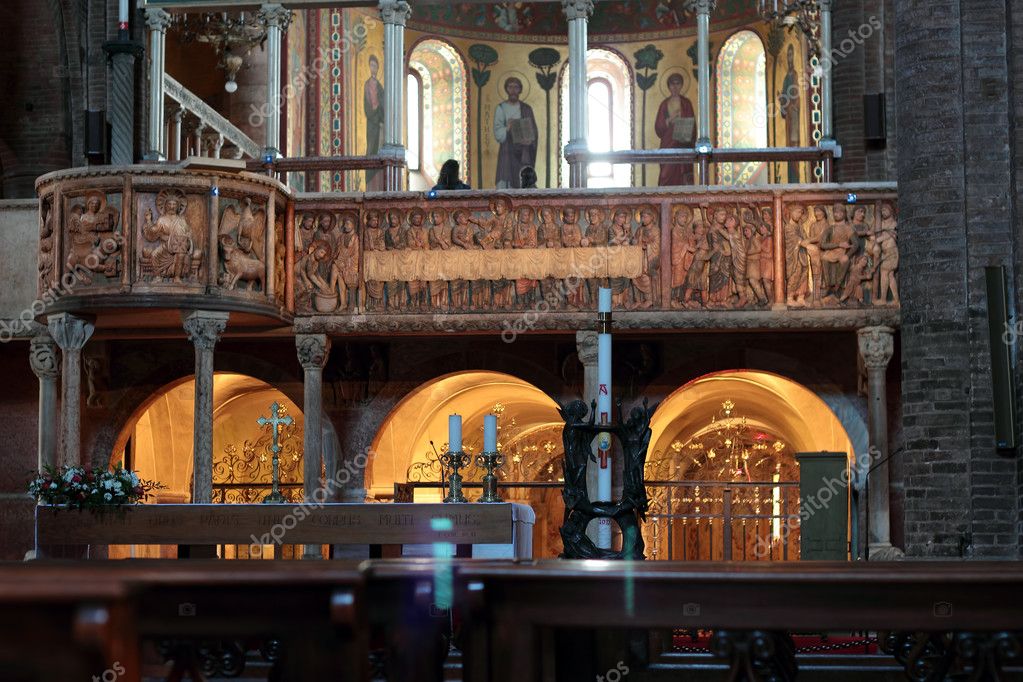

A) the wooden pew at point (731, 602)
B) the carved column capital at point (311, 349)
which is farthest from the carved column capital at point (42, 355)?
the wooden pew at point (731, 602)

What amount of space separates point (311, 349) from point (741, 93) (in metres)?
13.6

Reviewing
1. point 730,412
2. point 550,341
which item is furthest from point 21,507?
point 730,412

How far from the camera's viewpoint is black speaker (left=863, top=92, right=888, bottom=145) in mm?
19891

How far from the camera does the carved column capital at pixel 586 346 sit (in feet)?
59.3

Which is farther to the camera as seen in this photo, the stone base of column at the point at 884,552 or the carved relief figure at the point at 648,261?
the carved relief figure at the point at 648,261

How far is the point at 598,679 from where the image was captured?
819cm

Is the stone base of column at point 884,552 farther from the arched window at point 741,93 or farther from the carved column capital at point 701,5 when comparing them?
the arched window at point 741,93

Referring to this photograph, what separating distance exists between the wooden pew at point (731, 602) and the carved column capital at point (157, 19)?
47.9 feet

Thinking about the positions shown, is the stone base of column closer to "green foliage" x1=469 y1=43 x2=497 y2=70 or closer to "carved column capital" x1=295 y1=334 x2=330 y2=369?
"carved column capital" x1=295 y1=334 x2=330 y2=369

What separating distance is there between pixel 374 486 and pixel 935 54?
31.0ft

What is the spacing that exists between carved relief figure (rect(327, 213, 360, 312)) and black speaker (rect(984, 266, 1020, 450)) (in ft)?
23.9

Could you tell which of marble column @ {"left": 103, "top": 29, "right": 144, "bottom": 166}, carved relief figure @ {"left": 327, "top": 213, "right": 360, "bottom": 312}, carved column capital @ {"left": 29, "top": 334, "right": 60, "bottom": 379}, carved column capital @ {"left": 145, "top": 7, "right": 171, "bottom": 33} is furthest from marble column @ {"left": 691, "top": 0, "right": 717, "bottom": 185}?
carved column capital @ {"left": 29, "top": 334, "right": 60, "bottom": 379}

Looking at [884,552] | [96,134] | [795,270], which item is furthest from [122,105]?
[884,552]

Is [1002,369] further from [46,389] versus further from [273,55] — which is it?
[46,389]
